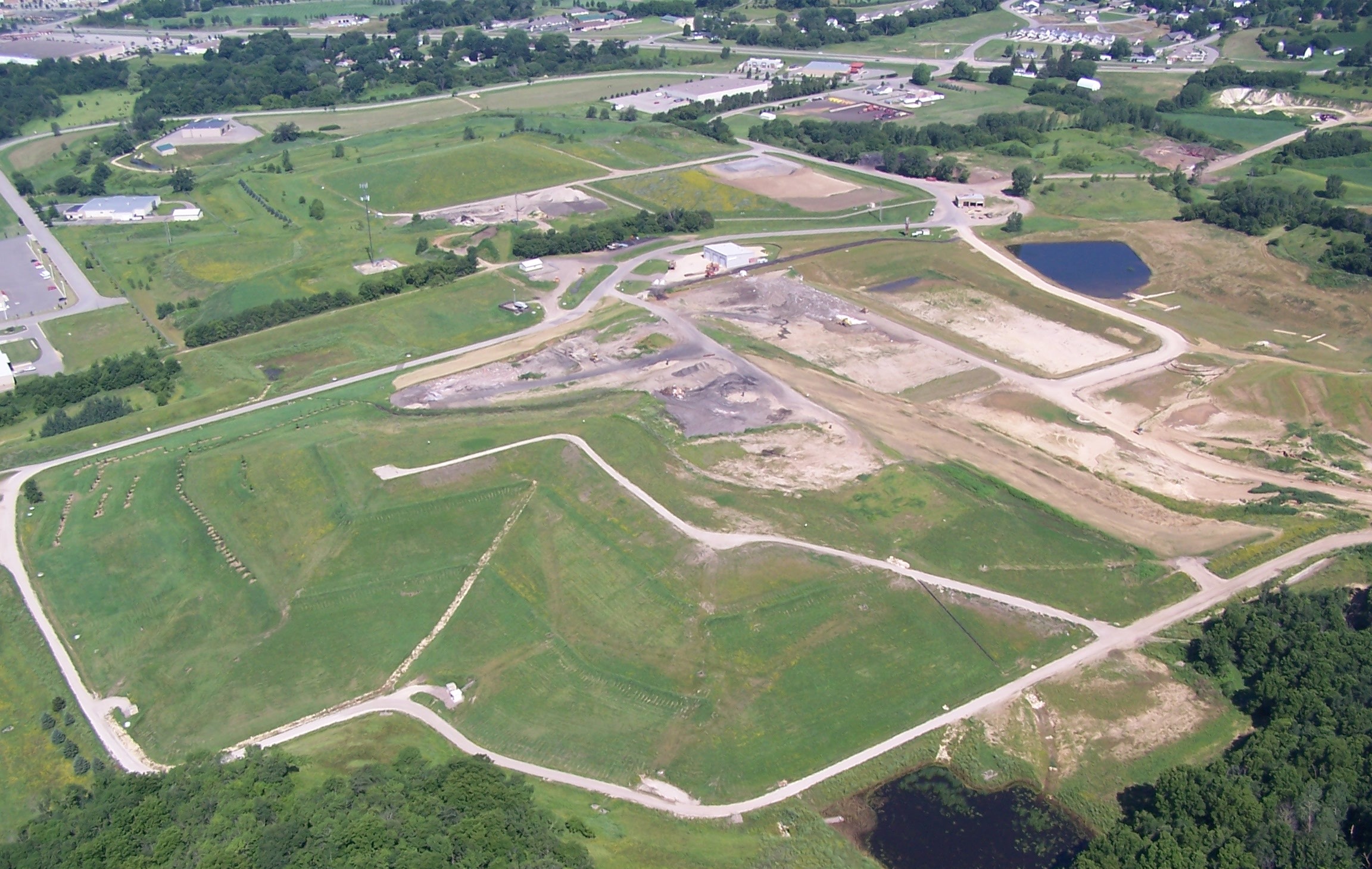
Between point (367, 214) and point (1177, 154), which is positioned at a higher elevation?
point (1177, 154)

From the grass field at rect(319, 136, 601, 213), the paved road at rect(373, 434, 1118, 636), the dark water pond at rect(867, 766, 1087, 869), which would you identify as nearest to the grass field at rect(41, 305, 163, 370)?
the grass field at rect(319, 136, 601, 213)

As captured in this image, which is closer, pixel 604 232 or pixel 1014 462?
pixel 1014 462

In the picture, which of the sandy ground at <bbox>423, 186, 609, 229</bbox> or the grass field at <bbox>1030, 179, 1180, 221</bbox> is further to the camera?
the sandy ground at <bbox>423, 186, 609, 229</bbox>

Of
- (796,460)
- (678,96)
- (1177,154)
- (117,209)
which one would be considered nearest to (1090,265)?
(1177,154)

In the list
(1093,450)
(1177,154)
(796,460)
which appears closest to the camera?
(796,460)

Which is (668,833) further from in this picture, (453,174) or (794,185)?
(453,174)

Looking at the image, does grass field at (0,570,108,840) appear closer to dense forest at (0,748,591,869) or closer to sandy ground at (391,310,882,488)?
dense forest at (0,748,591,869)

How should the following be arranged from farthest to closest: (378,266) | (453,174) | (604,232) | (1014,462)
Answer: (453,174) → (604,232) → (378,266) → (1014,462)
